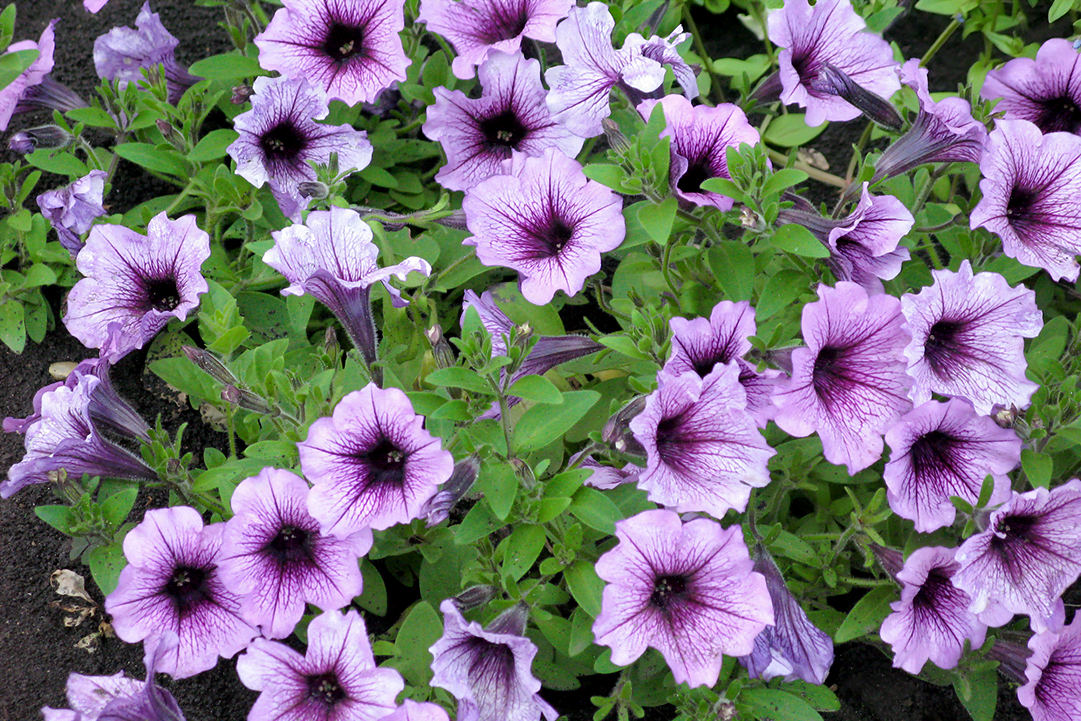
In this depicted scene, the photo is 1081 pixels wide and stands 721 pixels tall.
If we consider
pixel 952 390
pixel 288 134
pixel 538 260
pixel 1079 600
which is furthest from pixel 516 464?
pixel 1079 600

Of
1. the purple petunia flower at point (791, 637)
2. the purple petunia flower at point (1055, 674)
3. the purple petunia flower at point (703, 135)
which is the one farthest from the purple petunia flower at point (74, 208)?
the purple petunia flower at point (1055, 674)

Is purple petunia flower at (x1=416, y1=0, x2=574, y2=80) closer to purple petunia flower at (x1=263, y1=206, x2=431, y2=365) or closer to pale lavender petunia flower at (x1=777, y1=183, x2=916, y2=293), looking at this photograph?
purple petunia flower at (x1=263, y1=206, x2=431, y2=365)

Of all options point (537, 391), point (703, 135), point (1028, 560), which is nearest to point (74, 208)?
point (537, 391)

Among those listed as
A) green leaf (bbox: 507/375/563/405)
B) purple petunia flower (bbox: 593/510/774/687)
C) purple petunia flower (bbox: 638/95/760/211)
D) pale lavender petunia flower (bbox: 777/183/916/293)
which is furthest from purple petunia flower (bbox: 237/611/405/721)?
pale lavender petunia flower (bbox: 777/183/916/293)

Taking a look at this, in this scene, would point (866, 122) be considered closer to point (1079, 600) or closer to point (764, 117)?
point (764, 117)

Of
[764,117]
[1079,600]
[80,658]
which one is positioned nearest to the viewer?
[80,658]

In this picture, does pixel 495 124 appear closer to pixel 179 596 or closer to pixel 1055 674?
pixel 179 596

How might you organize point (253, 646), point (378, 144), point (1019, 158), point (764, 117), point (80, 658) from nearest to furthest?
point (253, 646) → point (1019, 158) → point (80, 658) → point (378, 144) → point (764, 117)
